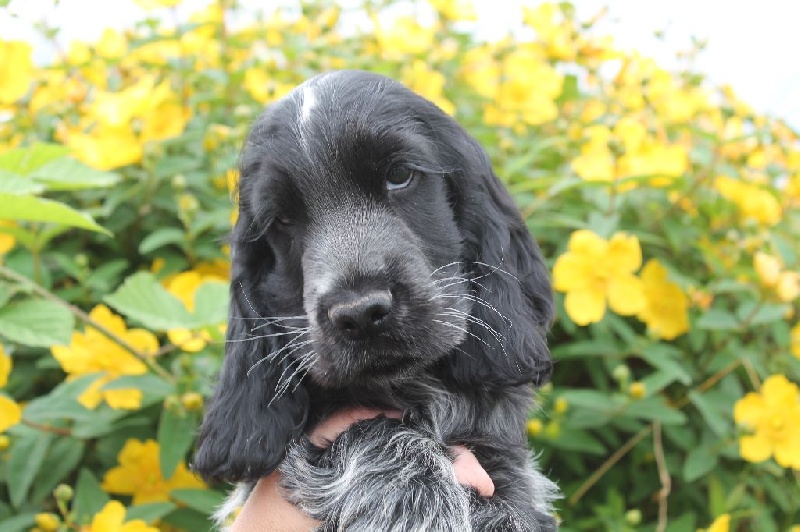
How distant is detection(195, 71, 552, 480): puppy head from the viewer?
2.06 meters

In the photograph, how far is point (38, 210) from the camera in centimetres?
222

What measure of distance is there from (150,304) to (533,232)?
166 centimetres

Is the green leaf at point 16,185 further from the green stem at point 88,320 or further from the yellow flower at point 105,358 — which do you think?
the yellow flower at point 105,358

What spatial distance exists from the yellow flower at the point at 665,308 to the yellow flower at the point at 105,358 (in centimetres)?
196

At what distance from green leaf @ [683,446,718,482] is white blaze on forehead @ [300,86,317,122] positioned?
1961 mm

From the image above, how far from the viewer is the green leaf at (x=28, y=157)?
248cm

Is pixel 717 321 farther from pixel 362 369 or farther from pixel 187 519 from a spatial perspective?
pixel 187 519

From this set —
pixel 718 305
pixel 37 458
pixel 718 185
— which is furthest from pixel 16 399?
pixel 718 185

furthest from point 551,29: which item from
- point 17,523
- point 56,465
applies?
point 17,523

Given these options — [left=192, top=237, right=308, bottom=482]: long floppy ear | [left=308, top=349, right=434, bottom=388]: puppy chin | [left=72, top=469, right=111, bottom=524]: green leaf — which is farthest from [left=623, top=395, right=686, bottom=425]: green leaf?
[left=72, top=469, right=111, bottom=524]: green leaf

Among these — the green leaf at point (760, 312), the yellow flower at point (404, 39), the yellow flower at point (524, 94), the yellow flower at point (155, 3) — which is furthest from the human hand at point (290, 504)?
the yellow flower at point (155, 3)

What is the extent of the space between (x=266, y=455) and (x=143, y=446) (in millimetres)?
746

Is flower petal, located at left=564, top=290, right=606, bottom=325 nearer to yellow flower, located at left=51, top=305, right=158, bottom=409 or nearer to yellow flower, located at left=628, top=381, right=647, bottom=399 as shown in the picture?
yellow flower, located at left=628, top=381, right=647, bottom=399

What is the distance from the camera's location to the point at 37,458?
264cm
